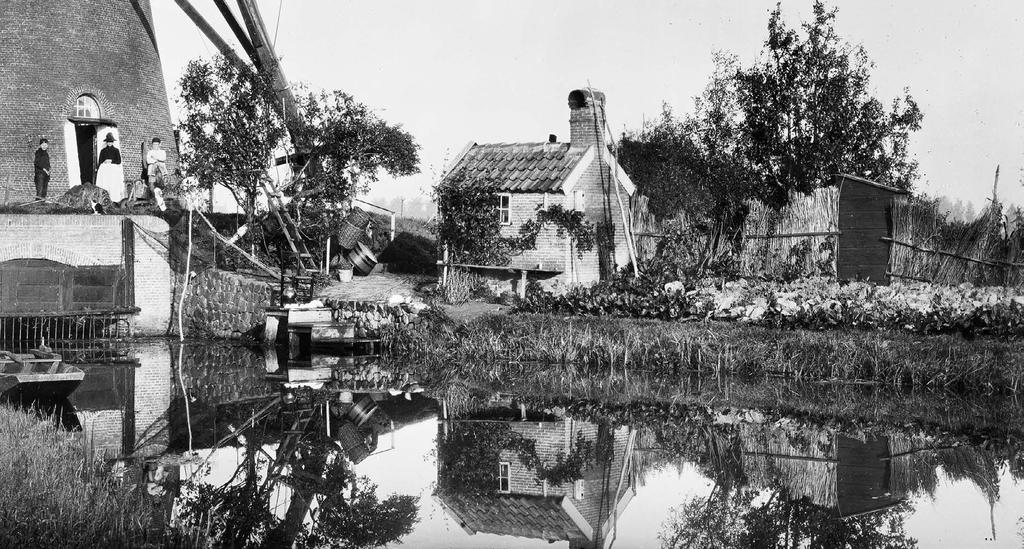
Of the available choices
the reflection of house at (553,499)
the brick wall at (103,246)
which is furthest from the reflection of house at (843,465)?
the brick wall at (103,246)

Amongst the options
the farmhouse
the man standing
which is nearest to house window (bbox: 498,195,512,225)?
the farmhouse

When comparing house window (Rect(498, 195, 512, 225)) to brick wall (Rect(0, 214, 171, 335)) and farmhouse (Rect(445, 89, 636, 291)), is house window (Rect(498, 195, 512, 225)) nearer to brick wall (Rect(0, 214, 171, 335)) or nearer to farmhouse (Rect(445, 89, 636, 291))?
farmhouse (Rect(445, 89, 636, 291))

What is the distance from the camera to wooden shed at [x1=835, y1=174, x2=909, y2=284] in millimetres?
19297

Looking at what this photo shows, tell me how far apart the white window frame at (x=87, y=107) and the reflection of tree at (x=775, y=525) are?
62.4 ft

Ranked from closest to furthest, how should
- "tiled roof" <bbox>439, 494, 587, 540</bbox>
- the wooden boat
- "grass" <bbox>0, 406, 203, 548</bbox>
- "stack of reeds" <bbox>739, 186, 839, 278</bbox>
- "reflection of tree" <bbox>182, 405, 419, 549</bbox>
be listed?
"grass" <bbox>0, 406, 203, 548</bbox> < "reflection of tree" <bbox>182, 405, 419, 549</bbox> < "tiled roof" <bbox>439, 494, 587, 540</bbox> < the wooden boat < "stack of reeds" <bbox>739, 186, 839, 278</bbox>

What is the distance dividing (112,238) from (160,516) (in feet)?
47.4

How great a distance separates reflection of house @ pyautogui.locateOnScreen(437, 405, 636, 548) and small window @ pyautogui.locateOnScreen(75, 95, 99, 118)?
16.3m

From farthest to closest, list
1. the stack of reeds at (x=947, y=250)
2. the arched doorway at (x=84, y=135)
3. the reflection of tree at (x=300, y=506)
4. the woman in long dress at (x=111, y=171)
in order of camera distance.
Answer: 1. the woman in long dress at (x=111, y=171)
2. the arched doorway at (x=84, y=135)
3. the stack of reeds at (x=947, y=250)
4. the reflection of tree at (x=300, y=506)

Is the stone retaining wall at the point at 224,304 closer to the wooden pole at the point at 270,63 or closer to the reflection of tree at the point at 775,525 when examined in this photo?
the wooden pole at the point at 270,63

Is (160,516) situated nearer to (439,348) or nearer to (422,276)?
(439,348)

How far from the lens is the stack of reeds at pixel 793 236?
19.7 metres

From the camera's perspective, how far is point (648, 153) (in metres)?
23.9

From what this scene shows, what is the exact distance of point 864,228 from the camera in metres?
19.5

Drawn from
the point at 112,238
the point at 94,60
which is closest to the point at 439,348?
the point at 112,238
